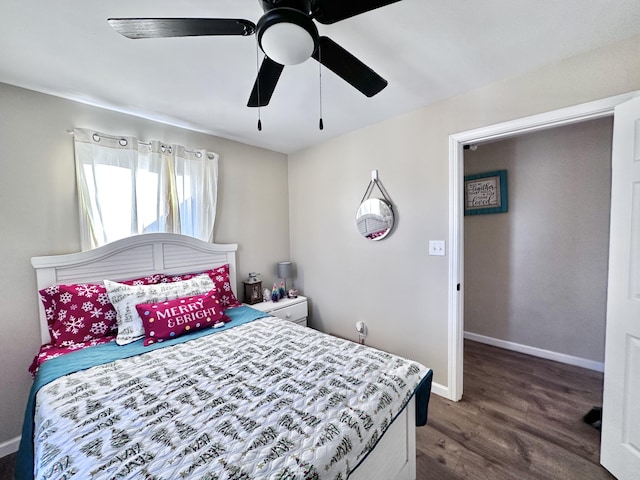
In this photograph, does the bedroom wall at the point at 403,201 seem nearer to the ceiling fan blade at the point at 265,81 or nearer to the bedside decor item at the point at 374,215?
the bedside decor item at the point at 374,215

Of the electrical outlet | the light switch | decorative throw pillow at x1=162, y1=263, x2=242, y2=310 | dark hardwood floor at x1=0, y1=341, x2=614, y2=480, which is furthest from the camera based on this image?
the electrical outlet

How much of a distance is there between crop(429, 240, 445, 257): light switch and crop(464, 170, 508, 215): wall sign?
1402 mm

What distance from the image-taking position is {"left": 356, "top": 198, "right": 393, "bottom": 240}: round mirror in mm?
2421

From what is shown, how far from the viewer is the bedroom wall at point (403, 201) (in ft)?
5.31

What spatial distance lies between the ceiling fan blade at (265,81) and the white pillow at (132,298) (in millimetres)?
1478

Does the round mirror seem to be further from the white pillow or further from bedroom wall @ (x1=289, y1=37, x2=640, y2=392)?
the white pillow

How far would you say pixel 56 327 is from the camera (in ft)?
5.65

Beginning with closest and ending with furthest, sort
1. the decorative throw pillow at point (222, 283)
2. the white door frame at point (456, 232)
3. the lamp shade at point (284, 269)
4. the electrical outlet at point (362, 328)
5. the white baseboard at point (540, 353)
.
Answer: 1. the white door frame at point (456, 232)
2. the decorative throw pillow at point (222, 283)
3. the white baseboard at point (540, 353)
4. the electrical outlet at point (362, 328)
5. the lamp shade at point (284, 269)

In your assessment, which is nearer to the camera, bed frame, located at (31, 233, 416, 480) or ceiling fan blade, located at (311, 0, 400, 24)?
ceiling fan blade, located at (311, 0, 400, 24)

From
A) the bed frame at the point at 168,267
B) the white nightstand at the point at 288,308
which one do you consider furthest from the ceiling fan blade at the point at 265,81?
the white nightstand at the point at 288,308

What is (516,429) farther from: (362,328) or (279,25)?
(279,25)

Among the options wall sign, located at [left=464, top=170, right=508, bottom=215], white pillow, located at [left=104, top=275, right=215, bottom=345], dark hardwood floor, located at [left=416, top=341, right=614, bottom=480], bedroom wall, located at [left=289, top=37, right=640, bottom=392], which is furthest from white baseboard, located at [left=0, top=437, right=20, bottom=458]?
wall sign, located at [left=464, top=170, right=508, bottom=215]

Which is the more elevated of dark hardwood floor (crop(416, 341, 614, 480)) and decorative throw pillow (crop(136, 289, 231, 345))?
decorative throw pillow (crop(136, 289, 231, 345))

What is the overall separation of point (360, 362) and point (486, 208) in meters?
2.63
